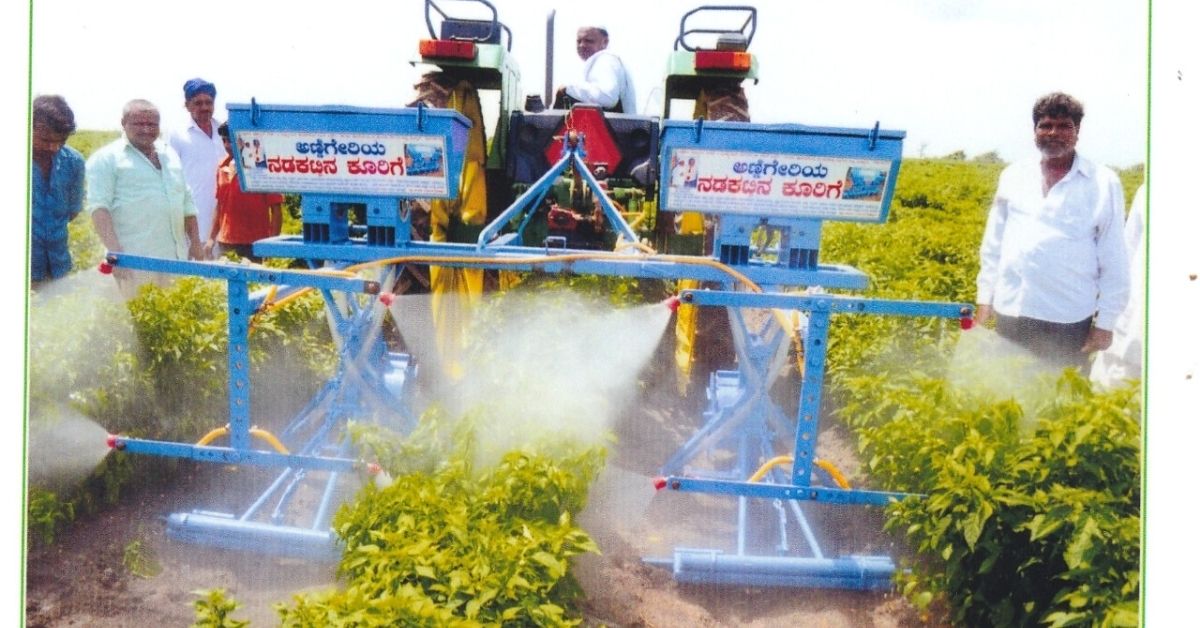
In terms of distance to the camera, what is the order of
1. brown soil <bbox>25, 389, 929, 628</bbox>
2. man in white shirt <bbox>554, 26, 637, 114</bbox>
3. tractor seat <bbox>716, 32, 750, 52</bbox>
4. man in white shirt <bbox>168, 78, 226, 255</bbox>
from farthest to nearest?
man in white shirt <bbox>168, 78, 226, 255</bbox> < man in white shirt <bbox>554, 26, 637, 114</bbox> < tractor seat <bbox>716, 32, 750, 52</bbox> < brown soil <bbox>25, 389, 929, 628</bbox>

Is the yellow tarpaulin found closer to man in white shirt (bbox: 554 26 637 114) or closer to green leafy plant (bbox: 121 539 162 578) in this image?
man in white shirt (bbox: 554 26 637 114)

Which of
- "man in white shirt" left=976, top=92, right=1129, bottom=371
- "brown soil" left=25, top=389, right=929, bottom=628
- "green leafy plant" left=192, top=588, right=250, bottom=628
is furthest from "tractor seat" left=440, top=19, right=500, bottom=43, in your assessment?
"green leafy plant" left=192, top=588, right=250, bottom=628

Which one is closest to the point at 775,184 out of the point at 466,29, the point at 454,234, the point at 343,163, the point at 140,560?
the point at 343,163

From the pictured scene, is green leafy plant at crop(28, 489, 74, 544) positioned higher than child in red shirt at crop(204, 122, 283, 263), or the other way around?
child in red shirt at crop(204, 122, 283, 263)

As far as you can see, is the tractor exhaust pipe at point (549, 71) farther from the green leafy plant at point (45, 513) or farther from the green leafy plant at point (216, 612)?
the green leafy plant at point (216, 612)

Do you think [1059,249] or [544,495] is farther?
[1059,249]

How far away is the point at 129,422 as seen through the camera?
4.43 metres

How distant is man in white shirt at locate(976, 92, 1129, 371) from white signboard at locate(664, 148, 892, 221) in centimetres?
81

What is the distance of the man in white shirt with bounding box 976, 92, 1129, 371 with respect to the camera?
388cm

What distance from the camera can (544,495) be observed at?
344cm

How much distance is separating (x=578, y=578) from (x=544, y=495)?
606 millimetres

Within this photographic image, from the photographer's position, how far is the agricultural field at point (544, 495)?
2.81 m

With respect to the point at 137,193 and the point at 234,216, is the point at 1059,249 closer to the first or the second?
the point at 137,193

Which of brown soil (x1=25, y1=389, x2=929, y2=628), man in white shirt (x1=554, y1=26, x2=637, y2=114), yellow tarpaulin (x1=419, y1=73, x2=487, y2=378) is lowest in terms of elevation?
brown soil (x1=25, y1=389, x2=929, y2=628)
